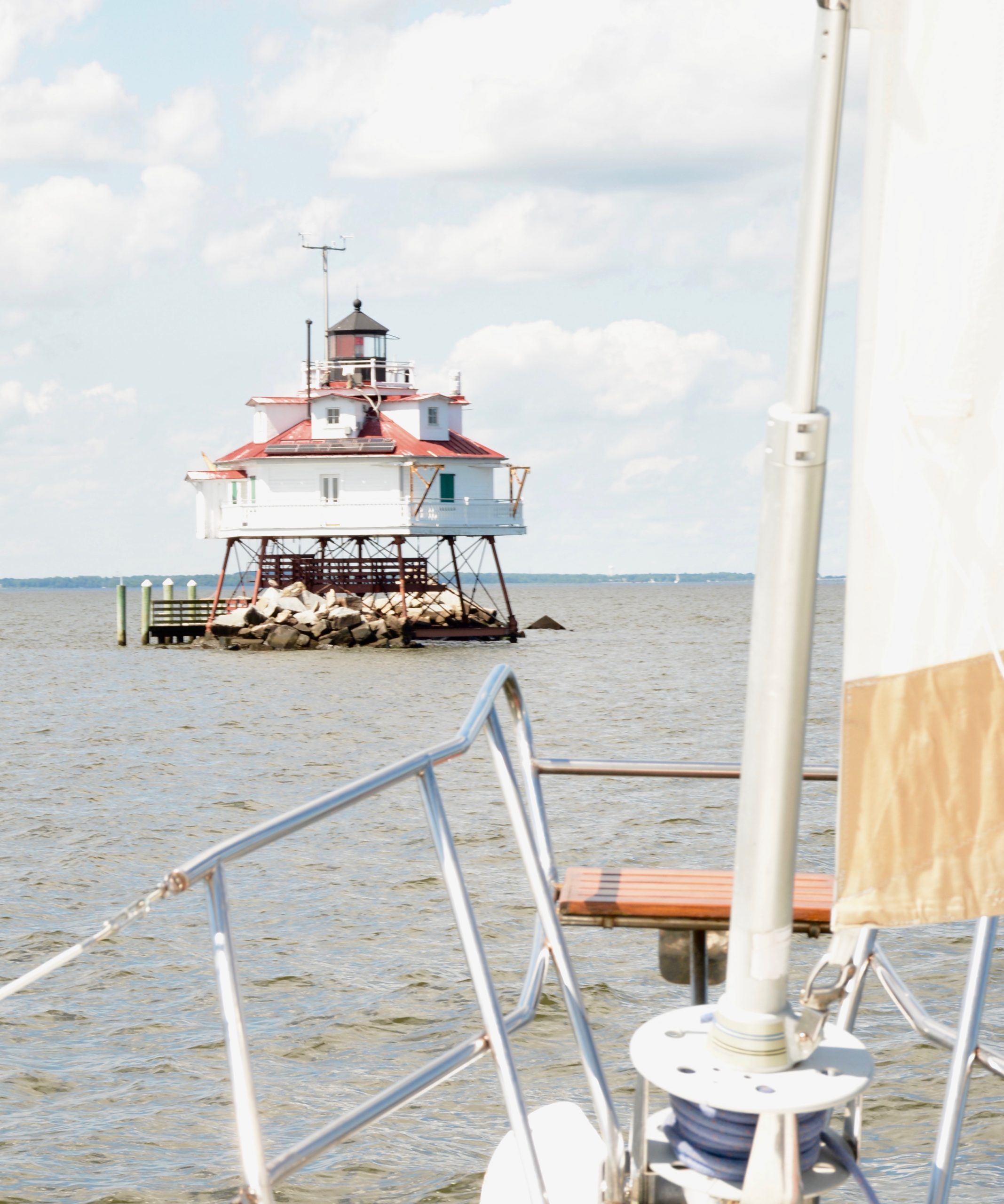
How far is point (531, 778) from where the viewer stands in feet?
14.1

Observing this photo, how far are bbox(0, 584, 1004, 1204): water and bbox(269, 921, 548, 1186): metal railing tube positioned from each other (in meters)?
4.35

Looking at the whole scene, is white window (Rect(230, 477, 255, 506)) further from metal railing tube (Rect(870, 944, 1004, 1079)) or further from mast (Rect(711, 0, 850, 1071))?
mast (Rect(711, 0, 850, 1071))

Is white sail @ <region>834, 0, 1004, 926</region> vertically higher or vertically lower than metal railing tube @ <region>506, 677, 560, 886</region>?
higher

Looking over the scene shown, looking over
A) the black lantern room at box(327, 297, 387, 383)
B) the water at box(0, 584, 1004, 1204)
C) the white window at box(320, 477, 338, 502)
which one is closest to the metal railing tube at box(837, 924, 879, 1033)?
the water at box(0, 584, 1004, 1204)

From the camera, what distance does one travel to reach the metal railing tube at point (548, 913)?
352 cm

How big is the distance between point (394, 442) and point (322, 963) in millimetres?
40958

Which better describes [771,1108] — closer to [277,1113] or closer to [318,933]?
[277,1113]

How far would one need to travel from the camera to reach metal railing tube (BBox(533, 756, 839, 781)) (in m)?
4.20

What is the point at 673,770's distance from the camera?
4320 millimetres

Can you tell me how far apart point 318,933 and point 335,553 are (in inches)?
1721

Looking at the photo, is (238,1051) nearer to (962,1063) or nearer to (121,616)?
(962,1063)

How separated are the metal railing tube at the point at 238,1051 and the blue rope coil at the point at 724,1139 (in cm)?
81

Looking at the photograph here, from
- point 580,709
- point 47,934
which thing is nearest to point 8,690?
point 580,709

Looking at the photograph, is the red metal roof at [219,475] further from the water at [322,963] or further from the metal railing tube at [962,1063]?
the metal railing tube at [962,1063]
